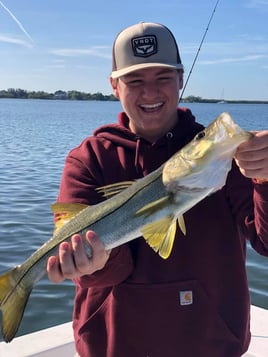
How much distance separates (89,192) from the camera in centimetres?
314

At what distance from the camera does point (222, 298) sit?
3.03 metres

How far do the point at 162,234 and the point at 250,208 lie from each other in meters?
0.64

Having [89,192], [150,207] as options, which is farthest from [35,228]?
[150,207]

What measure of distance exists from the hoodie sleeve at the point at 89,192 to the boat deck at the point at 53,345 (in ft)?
5.63

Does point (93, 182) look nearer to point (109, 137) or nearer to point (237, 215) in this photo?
point (109, 137)

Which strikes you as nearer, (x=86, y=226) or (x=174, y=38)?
(x=86, y=226)

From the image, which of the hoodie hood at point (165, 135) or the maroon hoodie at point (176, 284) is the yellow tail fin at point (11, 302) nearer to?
the maroon hoodie at point (176, 284)

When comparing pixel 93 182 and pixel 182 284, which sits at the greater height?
pixel 93 182

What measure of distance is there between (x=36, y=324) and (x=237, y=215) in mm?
4409

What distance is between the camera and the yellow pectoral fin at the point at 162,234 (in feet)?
8.57

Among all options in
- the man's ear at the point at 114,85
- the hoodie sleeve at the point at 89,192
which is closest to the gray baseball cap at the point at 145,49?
the man's ear at the point at 114,85

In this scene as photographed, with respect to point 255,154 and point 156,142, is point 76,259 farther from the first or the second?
point 255,154

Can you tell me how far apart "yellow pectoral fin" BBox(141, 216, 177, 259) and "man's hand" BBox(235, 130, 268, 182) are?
458mm

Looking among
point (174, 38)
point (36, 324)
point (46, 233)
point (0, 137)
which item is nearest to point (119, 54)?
point (174, 38)
